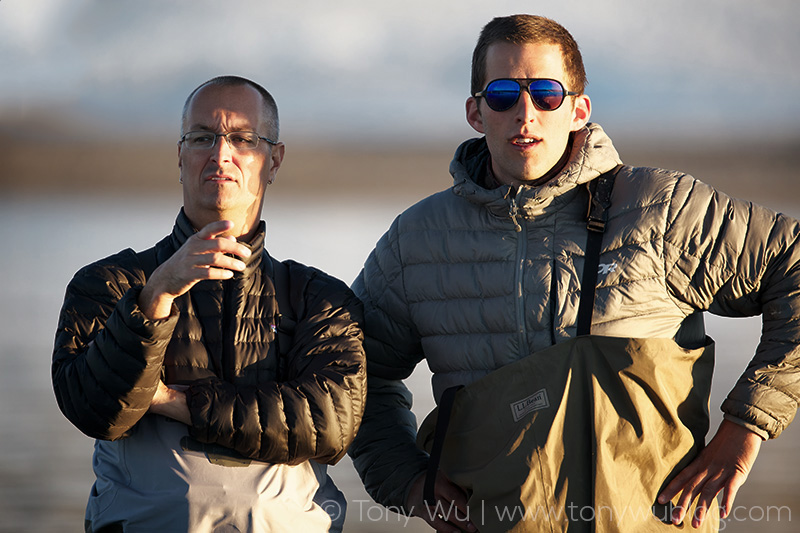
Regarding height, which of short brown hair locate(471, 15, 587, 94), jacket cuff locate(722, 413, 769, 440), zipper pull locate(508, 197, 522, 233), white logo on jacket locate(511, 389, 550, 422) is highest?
short brown hair locate(471, 15, 587, 94)

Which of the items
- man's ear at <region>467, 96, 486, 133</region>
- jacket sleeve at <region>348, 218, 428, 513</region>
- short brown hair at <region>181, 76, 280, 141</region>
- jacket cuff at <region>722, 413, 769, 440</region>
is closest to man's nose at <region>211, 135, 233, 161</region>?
short brown hair at <region>181, 76, 280, 141</region>

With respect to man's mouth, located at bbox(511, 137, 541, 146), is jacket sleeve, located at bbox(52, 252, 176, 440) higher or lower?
lower

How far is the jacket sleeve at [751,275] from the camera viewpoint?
8.61 feet

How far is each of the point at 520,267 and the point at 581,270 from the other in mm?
167

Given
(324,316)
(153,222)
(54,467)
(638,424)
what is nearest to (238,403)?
(324,316)

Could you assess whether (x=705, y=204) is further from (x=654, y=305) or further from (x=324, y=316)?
(x=324, y=316)

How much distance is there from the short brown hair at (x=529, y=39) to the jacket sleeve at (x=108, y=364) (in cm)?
117

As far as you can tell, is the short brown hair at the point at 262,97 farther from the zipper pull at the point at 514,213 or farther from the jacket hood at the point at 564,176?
the zipper pull at the point at 514,213

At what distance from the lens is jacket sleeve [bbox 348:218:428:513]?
298cm

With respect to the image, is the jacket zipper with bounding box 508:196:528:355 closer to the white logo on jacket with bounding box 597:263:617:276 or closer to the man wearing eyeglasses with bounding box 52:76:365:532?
the white logo on jacket with bounding box 597:263:617:276

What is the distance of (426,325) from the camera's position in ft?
9.39

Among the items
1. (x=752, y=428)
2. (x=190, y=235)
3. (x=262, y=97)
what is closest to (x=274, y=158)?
(x=262, y=97)

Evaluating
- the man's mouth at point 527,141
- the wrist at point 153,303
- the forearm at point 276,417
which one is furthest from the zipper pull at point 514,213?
the wrist at point 153,303

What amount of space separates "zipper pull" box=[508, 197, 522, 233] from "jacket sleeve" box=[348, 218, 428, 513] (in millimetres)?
378
